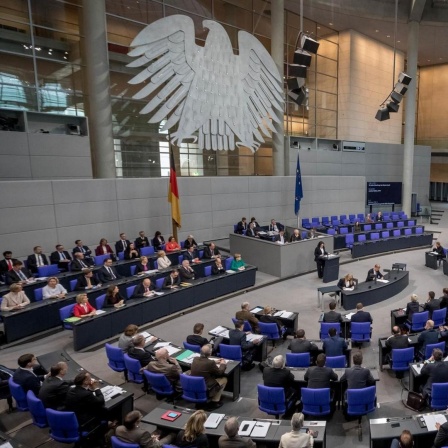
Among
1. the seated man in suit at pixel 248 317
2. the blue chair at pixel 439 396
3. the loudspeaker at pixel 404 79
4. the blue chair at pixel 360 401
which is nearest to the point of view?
the blue chair at pixel 360 401

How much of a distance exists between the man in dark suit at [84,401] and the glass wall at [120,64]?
1124cm

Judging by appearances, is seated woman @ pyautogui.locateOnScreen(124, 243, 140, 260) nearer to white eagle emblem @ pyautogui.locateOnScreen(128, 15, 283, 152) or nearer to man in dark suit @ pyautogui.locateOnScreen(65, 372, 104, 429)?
white eagle emblem @ pyautogui.locateOnScreen(128, 15, 283, 152)

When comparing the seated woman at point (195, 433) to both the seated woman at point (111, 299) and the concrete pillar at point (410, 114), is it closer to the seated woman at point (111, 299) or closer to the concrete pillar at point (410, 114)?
the seated woman at point (111, 299)

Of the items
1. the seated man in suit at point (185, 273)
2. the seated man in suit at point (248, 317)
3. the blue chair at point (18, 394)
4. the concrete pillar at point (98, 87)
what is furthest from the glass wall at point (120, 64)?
the blue chair at point (18, 394)

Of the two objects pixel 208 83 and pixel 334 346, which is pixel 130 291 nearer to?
pixel 334 346

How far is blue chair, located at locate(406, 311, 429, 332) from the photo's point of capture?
327 inches

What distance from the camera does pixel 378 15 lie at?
67.6ft

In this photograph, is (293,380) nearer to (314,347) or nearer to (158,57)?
(314,347)

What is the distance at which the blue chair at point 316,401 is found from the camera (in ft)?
17.1

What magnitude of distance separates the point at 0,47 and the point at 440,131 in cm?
2938

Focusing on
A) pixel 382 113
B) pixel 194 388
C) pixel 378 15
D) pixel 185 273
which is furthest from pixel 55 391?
pixel 378 15

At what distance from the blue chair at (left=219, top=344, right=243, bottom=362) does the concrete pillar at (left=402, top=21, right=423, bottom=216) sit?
20491 millimetres

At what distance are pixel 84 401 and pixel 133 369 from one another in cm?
139

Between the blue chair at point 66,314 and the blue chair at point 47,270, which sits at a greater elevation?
the blue chair at point 47,270
